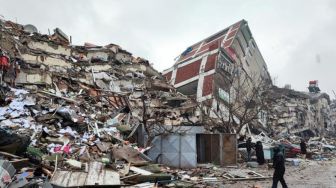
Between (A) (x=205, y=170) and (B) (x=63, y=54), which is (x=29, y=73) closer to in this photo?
(B) (x=63, y=54)

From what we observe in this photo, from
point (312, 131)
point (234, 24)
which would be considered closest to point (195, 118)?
point (234, 24)

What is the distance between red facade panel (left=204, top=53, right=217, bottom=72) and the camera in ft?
117

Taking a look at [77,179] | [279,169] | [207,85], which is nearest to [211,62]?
[207,85]

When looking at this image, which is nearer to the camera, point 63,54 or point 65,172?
point 65,172

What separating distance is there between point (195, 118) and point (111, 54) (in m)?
10.0

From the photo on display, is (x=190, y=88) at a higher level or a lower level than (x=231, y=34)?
lower

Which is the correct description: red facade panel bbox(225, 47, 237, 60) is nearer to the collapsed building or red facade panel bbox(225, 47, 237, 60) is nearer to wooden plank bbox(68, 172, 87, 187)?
the collapsed building

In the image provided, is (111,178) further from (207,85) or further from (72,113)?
(207,85)

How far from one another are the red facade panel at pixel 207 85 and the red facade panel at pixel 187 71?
2.07 m

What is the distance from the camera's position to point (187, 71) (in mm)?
38906

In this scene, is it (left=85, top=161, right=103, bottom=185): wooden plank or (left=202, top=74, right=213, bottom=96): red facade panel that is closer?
(left=85, top=161, right=103, bottom=185): wooden plank

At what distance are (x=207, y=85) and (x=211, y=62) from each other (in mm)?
2479

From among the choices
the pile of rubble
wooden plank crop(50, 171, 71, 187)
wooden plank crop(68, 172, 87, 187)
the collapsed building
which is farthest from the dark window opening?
wooden plank crop(50, 171, 71, 187)

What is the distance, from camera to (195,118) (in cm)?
2550
